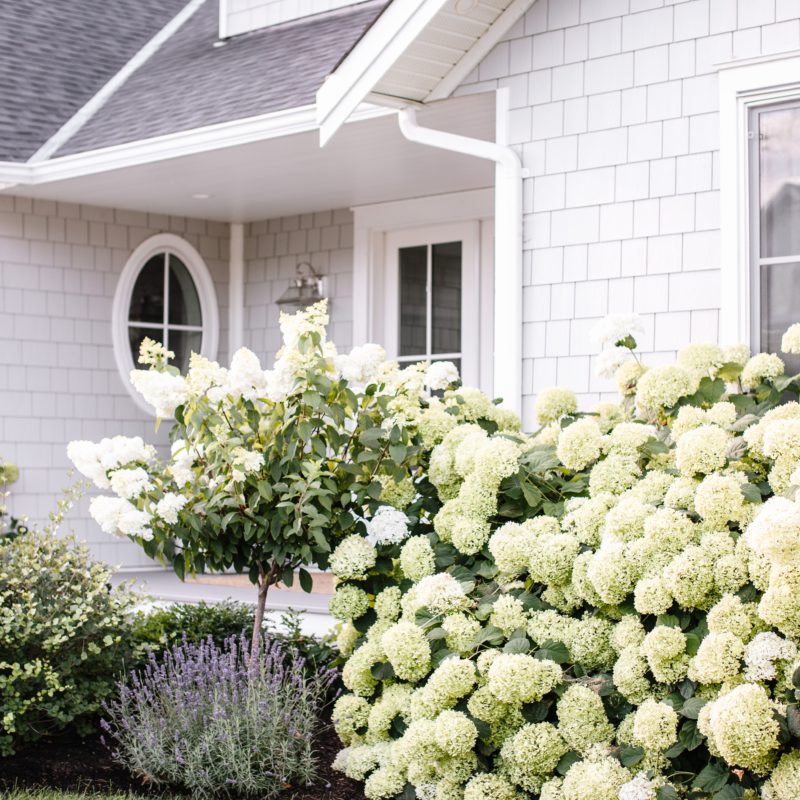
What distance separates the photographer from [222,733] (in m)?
4.28

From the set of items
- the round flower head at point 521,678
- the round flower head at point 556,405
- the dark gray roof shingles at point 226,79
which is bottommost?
the round flower head at point 521,678

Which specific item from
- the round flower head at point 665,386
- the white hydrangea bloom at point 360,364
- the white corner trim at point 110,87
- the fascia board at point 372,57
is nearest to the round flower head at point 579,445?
the round flower head at point 665,386

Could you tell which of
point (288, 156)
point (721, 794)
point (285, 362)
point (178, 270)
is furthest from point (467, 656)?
point (178, 270)

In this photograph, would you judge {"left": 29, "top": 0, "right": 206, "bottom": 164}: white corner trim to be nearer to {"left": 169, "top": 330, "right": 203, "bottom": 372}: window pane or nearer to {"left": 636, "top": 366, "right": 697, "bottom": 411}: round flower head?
{"left": 169, "top": 330, "right": 203, "bottom": 372}: window pane

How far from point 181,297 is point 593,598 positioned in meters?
6.42

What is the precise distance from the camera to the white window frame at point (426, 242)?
26.7 feet

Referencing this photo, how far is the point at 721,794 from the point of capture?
3172 mm

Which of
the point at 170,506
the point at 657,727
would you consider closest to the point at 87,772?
the point at 170,506

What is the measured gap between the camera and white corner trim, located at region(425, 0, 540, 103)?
18.9ft

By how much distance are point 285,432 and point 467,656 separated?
117 cm

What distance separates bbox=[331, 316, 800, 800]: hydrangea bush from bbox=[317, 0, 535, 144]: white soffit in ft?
5.74

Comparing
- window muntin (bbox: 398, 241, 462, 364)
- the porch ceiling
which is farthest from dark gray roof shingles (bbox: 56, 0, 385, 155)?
window muntin (bbox: 398, 241, 462, 364)

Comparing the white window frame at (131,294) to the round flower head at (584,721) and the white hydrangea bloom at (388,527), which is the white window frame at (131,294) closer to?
the white hydrangea bloom at (388,527)

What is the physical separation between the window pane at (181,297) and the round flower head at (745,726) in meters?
7.07
